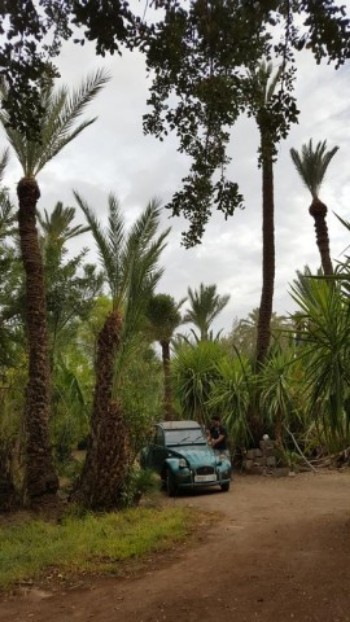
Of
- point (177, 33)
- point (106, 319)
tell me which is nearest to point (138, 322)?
point (106, 319)

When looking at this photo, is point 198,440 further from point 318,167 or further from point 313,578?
point 318,167

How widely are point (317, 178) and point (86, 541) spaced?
17.0 metres

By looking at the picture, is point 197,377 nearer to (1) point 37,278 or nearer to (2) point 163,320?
(2) point 163,320

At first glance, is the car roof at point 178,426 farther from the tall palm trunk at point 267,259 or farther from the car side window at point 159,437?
the tall palm trunk at point 267,259

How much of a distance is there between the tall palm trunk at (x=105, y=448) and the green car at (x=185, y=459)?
2.21 m

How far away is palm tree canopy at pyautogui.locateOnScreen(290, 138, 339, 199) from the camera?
2169 centimetres

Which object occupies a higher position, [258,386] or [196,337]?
[196,337]

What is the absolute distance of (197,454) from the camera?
13.4 metres

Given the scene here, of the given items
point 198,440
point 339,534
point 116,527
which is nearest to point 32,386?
point 116,527

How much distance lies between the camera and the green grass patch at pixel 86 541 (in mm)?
7348

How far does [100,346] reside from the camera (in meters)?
11.5

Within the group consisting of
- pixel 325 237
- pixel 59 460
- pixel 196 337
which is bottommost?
pixel 59 460

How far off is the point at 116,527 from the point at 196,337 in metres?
13.4

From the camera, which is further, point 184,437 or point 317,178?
point 317,178
